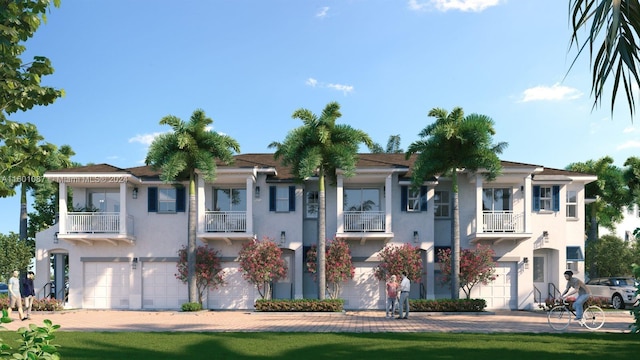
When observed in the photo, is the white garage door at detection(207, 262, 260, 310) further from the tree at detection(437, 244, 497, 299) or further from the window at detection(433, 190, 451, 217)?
the window at detection(433, 190, 451, 217)

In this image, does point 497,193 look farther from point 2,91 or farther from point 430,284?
point 2,91

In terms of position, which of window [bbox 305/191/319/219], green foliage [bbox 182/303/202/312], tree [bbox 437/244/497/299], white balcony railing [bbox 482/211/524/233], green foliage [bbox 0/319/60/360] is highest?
window [bbox 305/191/319/219]

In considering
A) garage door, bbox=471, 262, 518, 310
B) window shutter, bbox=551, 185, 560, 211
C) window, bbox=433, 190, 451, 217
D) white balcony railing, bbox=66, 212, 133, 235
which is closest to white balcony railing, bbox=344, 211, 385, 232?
window, bbox=433, 190, 451, 217

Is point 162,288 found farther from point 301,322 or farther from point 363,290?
point 301,322

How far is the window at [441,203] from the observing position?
2925cm

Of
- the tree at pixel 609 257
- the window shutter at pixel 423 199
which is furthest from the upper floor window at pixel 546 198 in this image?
the tree at pixel 609 257

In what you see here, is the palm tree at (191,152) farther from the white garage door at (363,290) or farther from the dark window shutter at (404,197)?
the dark window shutter at (404,197)

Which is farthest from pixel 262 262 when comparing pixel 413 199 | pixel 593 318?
pixel 593 318

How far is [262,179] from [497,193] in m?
12.2

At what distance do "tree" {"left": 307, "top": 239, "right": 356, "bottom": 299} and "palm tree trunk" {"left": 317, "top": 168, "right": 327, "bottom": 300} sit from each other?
2.13ft

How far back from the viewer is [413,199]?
28.7 metres

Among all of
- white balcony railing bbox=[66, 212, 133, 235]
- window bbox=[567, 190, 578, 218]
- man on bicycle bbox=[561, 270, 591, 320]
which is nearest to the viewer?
man on bicycle bbox=[561, 270, 591, 320]

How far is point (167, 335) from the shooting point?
16.4 meters

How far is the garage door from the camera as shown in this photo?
28672 millimetres
